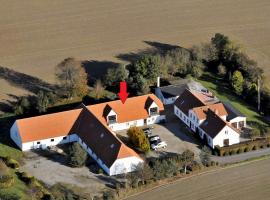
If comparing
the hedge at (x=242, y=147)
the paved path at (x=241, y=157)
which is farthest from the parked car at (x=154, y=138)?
the paved path at (x=241, y=157)

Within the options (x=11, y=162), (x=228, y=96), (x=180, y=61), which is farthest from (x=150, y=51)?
(x=11, y=162)

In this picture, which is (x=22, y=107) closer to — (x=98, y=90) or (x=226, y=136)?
(x=98, y=90)

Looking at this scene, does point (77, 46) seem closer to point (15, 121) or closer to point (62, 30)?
point (62, 30)

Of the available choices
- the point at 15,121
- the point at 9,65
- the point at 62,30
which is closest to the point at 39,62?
the point at 9,65

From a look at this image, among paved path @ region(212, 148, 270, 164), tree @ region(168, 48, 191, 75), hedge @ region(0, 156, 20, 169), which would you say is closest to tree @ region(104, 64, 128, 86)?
tree @ region(168, 48, 191, 75)

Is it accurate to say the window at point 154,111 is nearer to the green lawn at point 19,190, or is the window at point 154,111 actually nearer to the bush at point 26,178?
the bush at point 26,178
